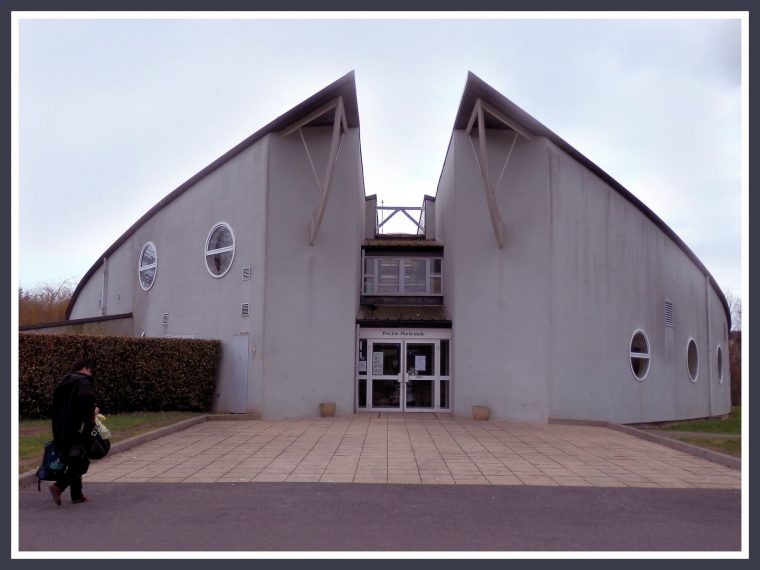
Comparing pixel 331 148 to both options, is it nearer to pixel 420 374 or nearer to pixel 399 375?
pixel 399 375

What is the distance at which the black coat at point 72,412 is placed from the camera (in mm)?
6910

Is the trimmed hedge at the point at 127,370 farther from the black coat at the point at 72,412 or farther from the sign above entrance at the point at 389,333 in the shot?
the black coat at the point at 72,412

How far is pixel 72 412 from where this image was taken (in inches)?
274

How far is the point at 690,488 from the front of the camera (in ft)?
27.9

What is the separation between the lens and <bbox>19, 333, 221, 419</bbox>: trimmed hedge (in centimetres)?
1440

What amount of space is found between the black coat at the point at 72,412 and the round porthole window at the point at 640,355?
50.0ft

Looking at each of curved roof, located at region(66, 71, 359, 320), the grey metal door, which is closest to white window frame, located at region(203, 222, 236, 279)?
curved roof, located at region(66, 71, 359, 320)

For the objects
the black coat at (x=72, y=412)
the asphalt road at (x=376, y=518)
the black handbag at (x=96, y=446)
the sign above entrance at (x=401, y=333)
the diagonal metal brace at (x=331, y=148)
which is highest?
the diagonal metal brace at (x=331, y=148)

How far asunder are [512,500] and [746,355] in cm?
283

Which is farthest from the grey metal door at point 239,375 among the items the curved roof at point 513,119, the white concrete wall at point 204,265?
Result: the curved roof at point 513,119

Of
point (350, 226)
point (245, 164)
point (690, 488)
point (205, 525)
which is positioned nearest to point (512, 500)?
point (690, 488)

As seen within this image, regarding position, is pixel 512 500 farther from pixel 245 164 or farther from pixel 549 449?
pixel 245 164

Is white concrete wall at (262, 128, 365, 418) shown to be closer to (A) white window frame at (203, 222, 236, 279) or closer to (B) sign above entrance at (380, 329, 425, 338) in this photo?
(B) sign above entrance at (380, 329, 425, 338)

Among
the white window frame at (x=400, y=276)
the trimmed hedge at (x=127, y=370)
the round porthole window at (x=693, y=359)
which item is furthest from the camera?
the round porthole window at (x=693, y=359)
